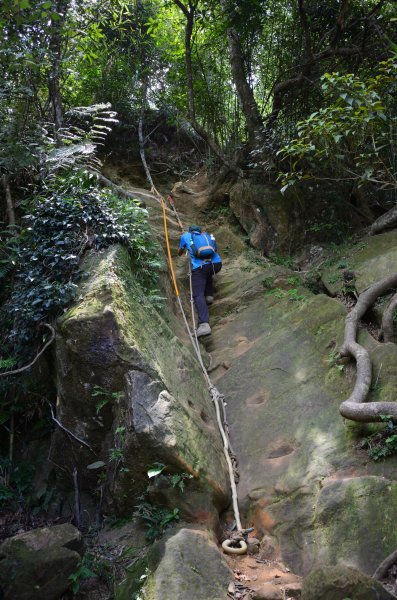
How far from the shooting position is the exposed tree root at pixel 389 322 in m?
5.68

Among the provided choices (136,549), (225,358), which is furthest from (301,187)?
(136,549)

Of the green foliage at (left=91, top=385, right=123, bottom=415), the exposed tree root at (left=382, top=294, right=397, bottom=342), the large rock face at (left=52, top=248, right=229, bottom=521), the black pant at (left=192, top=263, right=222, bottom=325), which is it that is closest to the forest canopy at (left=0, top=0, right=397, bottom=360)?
the large rock face at (left=52, top=248, right=229, bottom=521)

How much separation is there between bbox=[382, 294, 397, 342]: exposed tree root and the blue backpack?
3.76 m

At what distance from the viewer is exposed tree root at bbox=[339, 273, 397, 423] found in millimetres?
4289

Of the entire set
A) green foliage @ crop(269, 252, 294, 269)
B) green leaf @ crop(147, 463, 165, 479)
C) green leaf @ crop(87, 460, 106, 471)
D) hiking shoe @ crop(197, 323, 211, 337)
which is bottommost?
green leaf @ crop(147, 463, 165, 479)

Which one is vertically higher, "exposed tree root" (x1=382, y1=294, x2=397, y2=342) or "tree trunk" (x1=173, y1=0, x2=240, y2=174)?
"tree trunk" (x1=173, y1=0, x2=240, y2=174)

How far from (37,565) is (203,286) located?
18.4ft

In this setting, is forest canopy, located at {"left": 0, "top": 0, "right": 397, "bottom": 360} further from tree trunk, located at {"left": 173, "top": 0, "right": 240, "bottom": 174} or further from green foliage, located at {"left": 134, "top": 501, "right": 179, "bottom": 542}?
green foliage, located at {"left": 134, "top": 501, "right": 179, "bottom": 542}

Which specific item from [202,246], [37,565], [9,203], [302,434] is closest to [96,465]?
[37,565]

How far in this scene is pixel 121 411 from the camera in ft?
15.5

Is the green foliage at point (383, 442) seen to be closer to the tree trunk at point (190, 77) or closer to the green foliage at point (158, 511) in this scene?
the green foliage at point (158, 511)

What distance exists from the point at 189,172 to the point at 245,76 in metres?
4.04

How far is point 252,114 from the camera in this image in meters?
10.6

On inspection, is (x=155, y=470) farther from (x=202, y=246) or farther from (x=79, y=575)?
(x=202, y=246)
